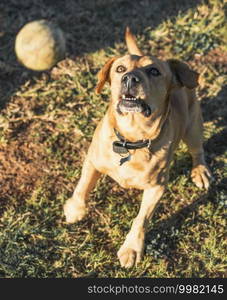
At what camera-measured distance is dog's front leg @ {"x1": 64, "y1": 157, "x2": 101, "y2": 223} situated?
4.79 metres

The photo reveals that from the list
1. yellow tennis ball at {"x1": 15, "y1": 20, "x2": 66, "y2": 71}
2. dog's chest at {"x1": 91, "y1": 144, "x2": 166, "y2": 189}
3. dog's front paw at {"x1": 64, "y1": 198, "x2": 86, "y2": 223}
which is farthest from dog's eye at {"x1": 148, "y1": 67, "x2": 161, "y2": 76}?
yellow tennis ball at {"x1": 15, "y1": 20, "x2": 66, "y2": 71}

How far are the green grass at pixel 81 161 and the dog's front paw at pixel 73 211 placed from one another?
4.2 inches

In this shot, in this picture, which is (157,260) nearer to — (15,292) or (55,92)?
(15,292)

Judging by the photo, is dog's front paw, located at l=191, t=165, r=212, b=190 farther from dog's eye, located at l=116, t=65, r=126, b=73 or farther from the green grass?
dog's eye, located at l=116, t=65, r=126, b=73

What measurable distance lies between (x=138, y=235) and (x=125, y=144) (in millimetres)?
1228

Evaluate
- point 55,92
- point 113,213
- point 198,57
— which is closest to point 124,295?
point 113,213

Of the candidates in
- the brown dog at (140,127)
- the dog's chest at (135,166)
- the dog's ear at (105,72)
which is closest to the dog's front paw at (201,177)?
the brown dog at (140,127)

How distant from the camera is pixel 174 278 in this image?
511cm

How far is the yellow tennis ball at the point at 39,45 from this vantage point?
5.86 m

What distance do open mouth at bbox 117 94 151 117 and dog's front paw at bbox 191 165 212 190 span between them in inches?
76.6

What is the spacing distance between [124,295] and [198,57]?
11.5 feet

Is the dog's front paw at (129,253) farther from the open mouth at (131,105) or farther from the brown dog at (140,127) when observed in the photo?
the open mouth at (131,105)

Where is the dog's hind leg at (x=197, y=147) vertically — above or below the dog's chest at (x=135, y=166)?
above

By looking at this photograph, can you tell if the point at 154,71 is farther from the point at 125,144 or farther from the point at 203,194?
the point at 203,194
